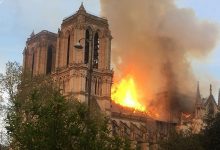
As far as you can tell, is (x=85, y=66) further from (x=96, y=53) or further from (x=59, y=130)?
(x=59, y=130)

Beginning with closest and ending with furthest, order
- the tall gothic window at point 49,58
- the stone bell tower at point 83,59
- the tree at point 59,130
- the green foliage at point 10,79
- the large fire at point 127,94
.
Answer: the tree at point 59,130 → the green foliage at point 10,79 → the stone bell tower at point 83,59 → the tall gothic window at point 49,58 → the large fire at point 127,94

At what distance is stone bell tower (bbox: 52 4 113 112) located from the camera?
96062mm

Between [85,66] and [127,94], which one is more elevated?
[85,66]

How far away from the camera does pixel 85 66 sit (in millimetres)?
96375

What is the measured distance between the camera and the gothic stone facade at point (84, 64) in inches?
3799

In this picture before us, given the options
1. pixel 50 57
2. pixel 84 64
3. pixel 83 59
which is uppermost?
pixel 50 57

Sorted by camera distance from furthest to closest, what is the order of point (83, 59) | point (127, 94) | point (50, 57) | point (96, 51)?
1. point (127, 94)
2. point (50, 57)
3. point (96, 51)
4. point (83, 59)

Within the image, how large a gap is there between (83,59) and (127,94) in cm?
2058

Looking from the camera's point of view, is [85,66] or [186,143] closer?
[186,143]

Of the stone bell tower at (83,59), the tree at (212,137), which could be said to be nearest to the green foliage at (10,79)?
the tree at (212,137)

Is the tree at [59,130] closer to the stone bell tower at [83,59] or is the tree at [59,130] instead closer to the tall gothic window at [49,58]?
the stone bell tower at [83,59]

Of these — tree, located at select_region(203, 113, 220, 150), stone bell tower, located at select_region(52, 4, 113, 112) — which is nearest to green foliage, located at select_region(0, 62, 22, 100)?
tree, located at select_region(203, 113, 220, 150)

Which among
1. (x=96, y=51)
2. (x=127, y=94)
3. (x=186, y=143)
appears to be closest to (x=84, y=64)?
(x=96, y=51)

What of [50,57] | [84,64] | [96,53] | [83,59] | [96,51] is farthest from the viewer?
[50,57]
